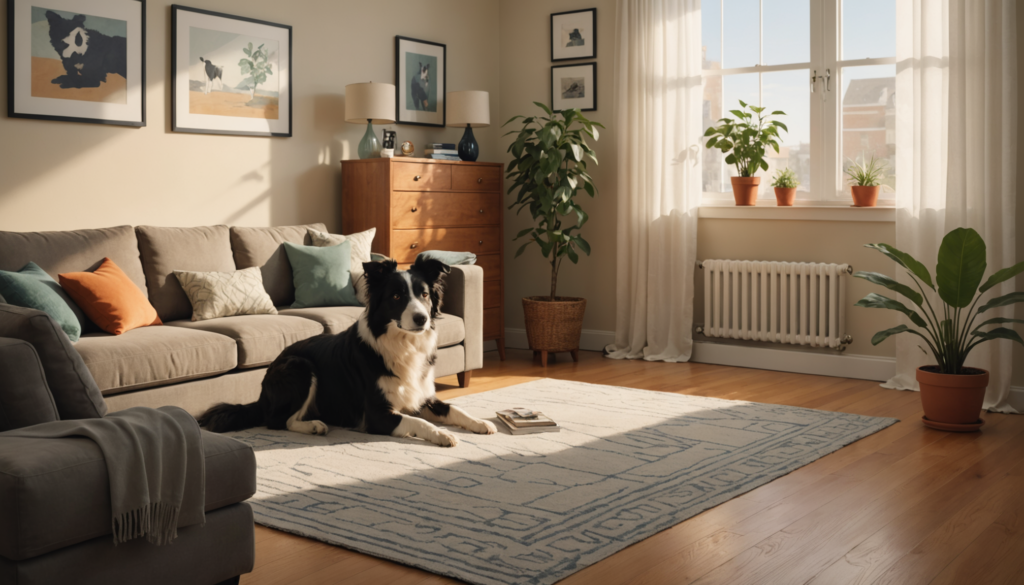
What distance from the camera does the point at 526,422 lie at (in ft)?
12.1

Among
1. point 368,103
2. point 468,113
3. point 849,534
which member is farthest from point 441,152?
point 849,534

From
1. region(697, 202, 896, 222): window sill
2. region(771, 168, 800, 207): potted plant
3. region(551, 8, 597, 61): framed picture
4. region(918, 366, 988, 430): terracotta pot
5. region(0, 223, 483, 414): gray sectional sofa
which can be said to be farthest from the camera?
region(551, 8, 597, 61): framed picture

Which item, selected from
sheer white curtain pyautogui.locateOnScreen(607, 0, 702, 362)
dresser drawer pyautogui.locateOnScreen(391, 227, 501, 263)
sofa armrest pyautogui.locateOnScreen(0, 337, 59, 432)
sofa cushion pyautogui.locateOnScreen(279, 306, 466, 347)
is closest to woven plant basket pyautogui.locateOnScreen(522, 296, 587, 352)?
sheer white curtain pyautogui.locateOnScreen(607, 0, 702, 362)

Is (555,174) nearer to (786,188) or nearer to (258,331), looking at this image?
(786,188)

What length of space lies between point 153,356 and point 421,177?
7.32ft

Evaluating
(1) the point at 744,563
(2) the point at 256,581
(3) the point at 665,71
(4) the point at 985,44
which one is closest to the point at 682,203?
(3) the point at 665,71

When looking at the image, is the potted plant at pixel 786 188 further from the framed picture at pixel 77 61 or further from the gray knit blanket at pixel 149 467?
the gray knit blanket at pixel 149 467

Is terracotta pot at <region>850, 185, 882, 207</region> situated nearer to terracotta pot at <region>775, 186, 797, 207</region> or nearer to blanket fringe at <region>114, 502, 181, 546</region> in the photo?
terracotta pot at <region>775, 186, 797, 207</region>

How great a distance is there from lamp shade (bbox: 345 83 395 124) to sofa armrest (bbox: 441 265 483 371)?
1.09 m

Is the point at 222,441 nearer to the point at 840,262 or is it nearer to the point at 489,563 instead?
the point at 489,563

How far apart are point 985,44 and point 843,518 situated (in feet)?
9.57

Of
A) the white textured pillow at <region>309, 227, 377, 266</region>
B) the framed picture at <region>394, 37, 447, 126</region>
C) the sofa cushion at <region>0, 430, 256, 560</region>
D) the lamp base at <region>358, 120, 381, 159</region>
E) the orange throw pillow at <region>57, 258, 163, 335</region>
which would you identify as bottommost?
the sofa cushion at <region>0, 430, 256, 560</region>

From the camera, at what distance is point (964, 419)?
3.78 metres

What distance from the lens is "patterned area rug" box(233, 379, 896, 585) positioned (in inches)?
93.9
